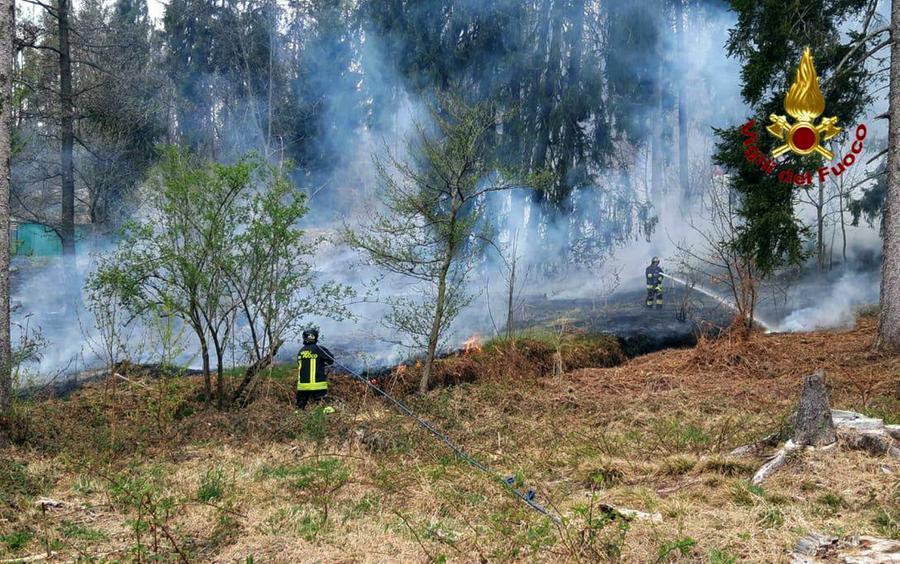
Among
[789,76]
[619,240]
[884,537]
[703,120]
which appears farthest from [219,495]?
[703,120]

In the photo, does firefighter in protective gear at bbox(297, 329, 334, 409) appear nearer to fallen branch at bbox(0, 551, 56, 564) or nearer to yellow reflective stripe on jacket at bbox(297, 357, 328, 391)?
yellow reflective stripe on jacket at bbox(297, 357, 328, 391)

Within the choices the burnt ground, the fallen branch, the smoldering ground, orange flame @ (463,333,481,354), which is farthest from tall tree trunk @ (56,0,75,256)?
→ the fallen branch

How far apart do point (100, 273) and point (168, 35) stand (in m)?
25.6

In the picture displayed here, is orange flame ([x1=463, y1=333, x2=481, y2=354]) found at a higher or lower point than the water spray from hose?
lower

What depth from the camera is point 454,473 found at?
7.45 m

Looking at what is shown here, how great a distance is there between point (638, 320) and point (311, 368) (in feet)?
33.7

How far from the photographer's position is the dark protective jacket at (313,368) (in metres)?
11.8

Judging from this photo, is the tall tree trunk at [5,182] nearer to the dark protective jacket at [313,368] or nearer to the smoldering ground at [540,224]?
the dark protective jacket at [313,368]

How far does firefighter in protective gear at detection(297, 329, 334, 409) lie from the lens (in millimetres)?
11820

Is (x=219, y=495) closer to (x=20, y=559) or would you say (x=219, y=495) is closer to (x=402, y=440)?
(x=20, y=559)

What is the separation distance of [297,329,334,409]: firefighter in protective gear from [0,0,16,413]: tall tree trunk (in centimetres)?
416

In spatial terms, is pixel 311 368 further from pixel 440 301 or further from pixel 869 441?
pixel 869 441

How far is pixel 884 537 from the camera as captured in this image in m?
4.63

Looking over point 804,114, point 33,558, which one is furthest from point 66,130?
point 804,114
